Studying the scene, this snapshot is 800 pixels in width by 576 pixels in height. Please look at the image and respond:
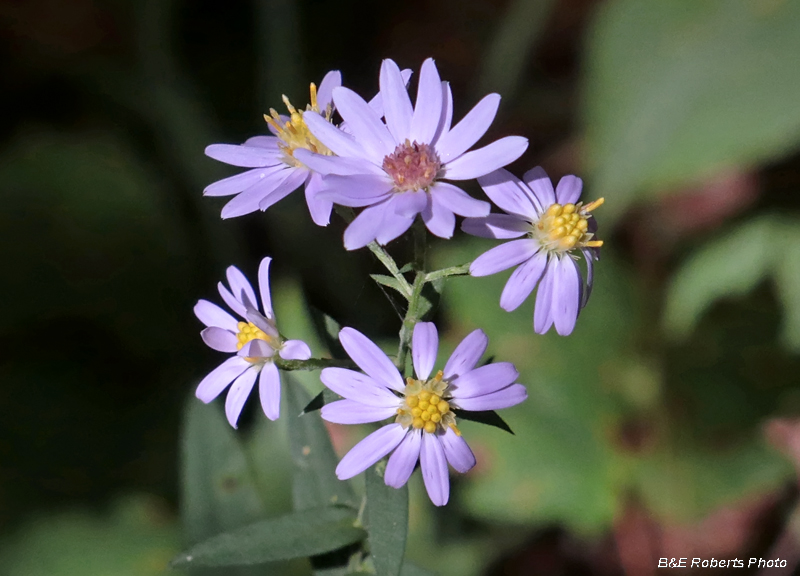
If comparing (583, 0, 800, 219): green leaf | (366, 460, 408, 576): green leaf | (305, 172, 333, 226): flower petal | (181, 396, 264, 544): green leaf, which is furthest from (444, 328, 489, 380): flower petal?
(583, 0, 800, 219): green leaf

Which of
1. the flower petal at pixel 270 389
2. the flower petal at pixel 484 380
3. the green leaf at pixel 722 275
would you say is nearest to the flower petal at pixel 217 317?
the flower petal at pixel 270 389

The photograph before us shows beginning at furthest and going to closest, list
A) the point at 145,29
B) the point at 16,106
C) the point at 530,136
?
the point at 530,136, the point at 16,106, the point at 145,29

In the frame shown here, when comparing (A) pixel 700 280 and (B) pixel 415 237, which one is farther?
(A) pixel 700 280

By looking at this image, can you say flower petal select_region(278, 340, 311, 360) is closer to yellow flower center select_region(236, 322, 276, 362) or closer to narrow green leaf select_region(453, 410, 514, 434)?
yellow flower center select_region(236, 322, 276, 362)

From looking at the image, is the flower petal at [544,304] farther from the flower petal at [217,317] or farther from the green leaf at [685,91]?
the green leaf at [685,91]

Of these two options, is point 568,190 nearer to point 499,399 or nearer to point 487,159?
point 487,159

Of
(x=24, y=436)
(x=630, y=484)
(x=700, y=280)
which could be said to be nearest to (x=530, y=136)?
(x=700, y=280)

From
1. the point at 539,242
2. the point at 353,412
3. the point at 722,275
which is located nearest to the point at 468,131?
the point at 539,242

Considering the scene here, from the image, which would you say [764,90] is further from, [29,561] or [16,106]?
[16,106]
